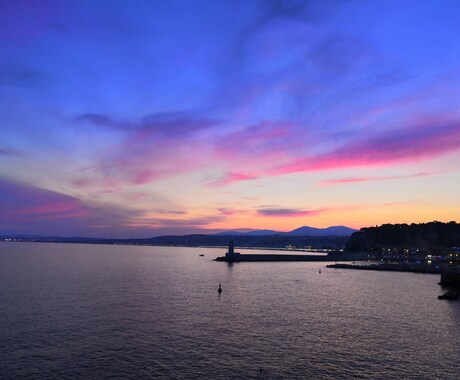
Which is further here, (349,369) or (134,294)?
(134,294)

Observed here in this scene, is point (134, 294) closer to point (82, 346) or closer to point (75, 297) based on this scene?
point (75, 297)

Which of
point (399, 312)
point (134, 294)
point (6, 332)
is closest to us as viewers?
point (6, 332)

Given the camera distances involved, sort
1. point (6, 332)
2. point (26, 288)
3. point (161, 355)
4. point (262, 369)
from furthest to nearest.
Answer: point (26, 288)
point (6, 332)
point (161, 355)
point (262, 369)

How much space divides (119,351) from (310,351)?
2276 cm

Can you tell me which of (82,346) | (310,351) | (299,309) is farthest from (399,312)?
(82,346)

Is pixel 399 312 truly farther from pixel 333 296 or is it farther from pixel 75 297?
pixel 75 297

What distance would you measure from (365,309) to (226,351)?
39.5m

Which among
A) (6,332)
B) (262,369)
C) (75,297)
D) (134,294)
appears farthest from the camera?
(134,294)

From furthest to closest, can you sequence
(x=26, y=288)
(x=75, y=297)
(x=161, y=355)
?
(x=26, y=288) → (x=75, y=297) → (x=161, y=355)

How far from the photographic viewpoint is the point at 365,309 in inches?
2911

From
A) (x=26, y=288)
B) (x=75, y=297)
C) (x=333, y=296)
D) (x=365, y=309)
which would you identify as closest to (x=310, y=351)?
(x=365, y=309)

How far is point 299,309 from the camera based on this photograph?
237 feet

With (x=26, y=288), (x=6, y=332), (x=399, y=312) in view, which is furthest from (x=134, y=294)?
(x=399, y=312)

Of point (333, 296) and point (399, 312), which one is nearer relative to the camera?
point (399, 312)
